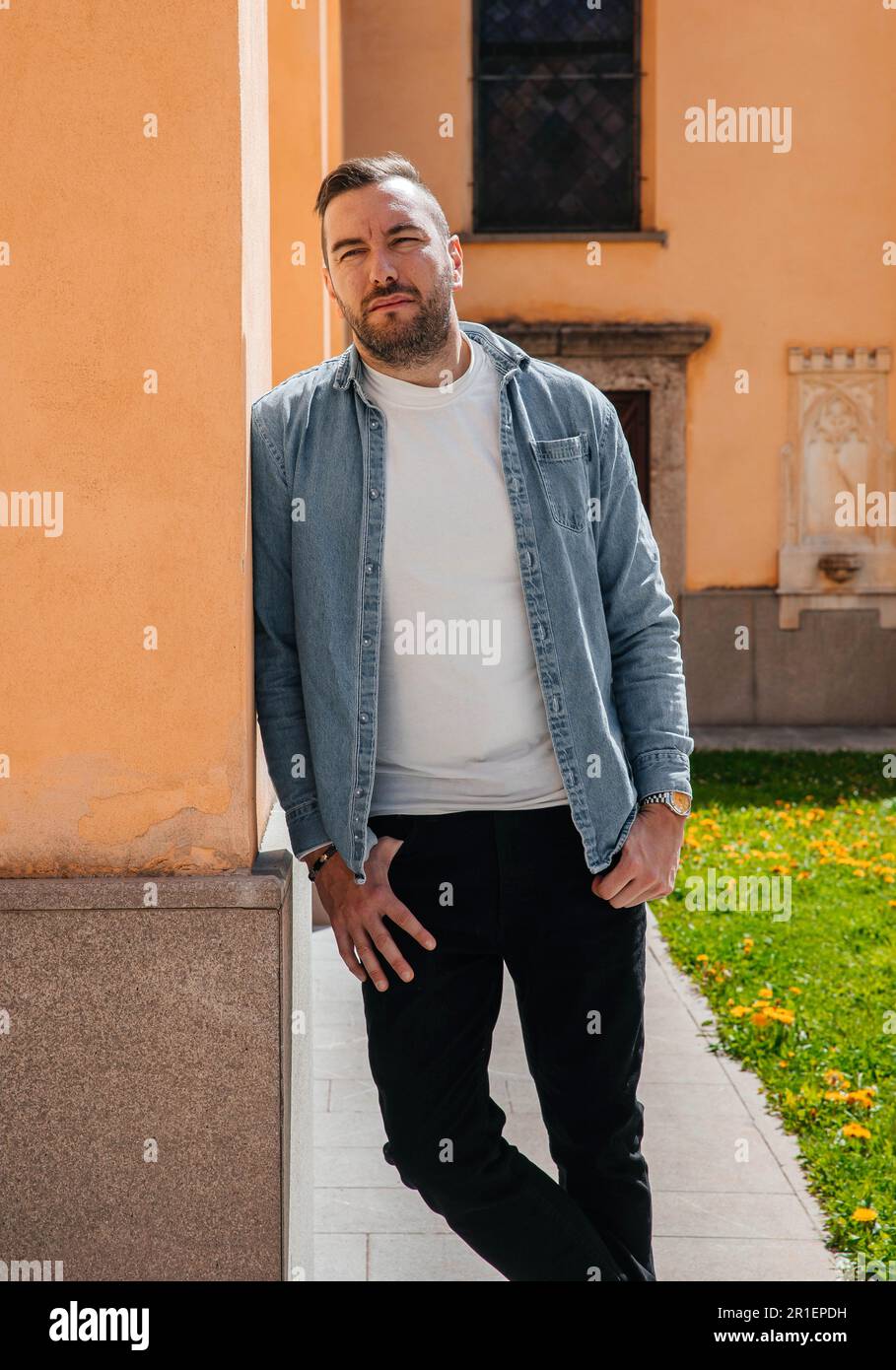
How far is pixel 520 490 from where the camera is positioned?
241 centimetres

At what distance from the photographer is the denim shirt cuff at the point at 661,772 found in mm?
2518

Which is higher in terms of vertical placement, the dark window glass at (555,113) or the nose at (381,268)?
the dark window glass at (555,113)

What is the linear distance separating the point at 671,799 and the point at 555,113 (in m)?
11.8

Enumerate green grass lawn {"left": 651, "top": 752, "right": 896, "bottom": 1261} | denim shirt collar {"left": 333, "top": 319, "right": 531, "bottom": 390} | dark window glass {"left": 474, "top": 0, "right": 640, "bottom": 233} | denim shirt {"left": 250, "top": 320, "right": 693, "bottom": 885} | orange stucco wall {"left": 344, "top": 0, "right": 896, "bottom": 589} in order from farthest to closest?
dark window glass {"left": 474, "top": 0, "right": 640, "bottom": 233}
orange stucco wall {"left": 344, "top": 0, "right": 896, "bottom": 589}
green grass lawn {"left": 651, "top": 752, "right": 896, "bottom": 1261}
denim shirt collar {"left": 333, "top": 319, "right": 531, "bottom": 390}
denim shirt {"left": 250, "top": 320, "right": 693, "bottom": 885}

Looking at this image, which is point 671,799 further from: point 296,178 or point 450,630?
point 296,178

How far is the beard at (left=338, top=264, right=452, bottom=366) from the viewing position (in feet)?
7.83

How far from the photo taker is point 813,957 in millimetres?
5750

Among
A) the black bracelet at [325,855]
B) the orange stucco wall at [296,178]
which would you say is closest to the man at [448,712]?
the black bracelet at [325,855]

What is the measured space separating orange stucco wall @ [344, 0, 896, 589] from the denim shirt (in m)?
10.6

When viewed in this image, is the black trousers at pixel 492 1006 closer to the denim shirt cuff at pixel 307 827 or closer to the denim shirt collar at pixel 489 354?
the denim shirt cuff at pixel 307 827


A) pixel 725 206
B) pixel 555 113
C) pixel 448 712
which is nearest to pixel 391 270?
pixel 448 712

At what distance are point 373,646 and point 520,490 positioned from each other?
1.20 ft

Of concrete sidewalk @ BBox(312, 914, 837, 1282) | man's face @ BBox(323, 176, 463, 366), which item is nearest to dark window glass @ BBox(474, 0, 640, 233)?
concrete sidewalk @ BBox(312, 914, 837, 1282)

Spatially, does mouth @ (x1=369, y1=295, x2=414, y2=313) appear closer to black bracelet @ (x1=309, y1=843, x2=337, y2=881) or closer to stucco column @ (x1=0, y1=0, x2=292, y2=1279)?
stucco column @ (x1=0, y1=0, x2=292, y2=1279)
